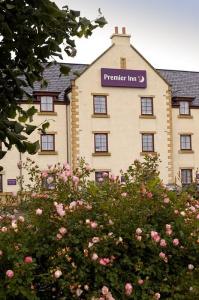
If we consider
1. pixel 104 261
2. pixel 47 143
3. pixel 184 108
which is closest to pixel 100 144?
pixel 47 143

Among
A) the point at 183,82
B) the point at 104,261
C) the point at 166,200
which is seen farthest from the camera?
the point at 183,82

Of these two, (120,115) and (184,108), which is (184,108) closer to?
(184,108)

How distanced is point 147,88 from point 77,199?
33467 mm

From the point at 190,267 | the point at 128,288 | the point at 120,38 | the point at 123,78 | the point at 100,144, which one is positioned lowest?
the point at 128,288

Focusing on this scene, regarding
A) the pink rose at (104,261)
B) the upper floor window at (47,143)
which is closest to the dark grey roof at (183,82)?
the upper floor window at (47,143)

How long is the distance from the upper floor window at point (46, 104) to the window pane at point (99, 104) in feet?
9.67

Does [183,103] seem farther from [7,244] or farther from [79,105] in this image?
[7,244]

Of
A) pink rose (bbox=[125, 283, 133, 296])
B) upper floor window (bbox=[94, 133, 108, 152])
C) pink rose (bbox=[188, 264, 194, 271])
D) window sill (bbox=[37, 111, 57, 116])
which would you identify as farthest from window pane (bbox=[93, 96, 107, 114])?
pink rose (bbox=[125, 283, 133, 296])

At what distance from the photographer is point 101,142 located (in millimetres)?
38844

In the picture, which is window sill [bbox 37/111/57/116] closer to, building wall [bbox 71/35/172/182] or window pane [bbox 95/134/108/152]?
building wall [bbox 71/35/172/182]

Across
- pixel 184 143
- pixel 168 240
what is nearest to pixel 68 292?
pixel 168 240

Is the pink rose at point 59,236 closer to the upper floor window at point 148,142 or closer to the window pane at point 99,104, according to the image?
the window pane at point 99,104

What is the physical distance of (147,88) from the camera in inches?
1581

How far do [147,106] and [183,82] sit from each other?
5.35 m
